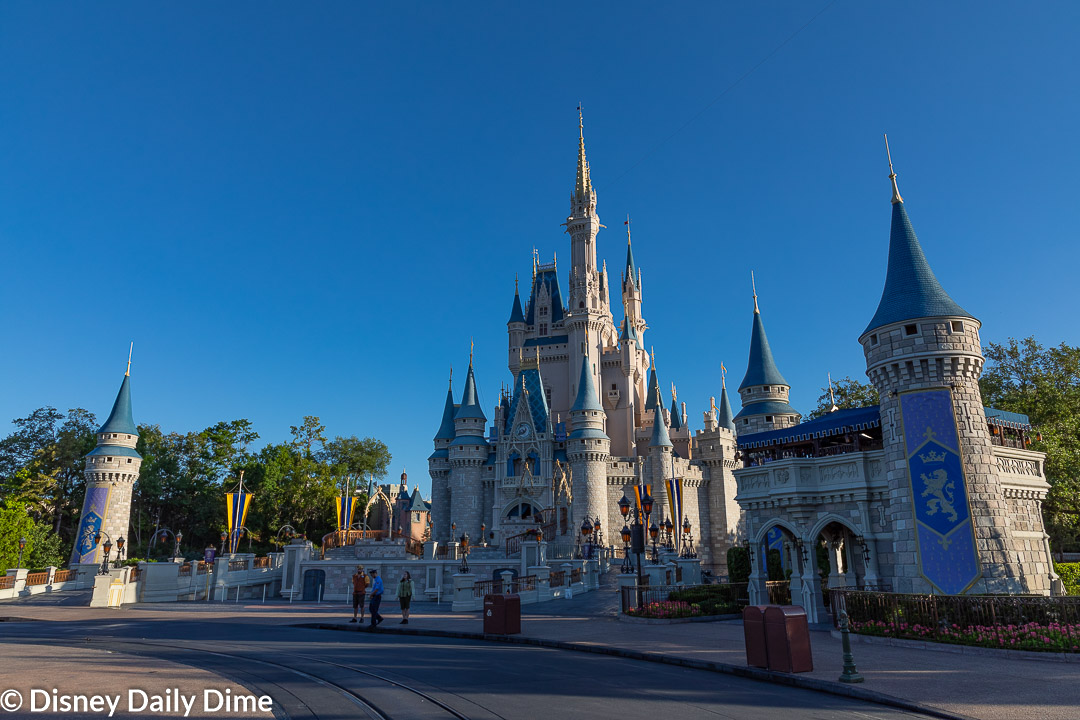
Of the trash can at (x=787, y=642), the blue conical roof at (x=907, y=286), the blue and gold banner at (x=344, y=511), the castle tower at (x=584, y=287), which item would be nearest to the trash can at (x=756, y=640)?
the trash can at (x=787, y=642)

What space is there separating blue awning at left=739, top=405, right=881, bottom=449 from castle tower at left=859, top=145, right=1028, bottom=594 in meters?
2.17

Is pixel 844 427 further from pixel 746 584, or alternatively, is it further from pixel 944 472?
pixel 746 584

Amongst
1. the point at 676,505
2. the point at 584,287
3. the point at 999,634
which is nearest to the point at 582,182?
the point at 584,287

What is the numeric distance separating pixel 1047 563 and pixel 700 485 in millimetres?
34434

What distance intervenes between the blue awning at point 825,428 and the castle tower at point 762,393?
517 centimetres

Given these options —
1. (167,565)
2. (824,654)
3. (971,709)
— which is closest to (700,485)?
(167,565)

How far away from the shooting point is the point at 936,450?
19203 millimetres

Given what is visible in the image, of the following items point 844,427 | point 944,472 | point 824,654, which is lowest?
point 824,654

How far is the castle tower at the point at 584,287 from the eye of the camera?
5966 cm

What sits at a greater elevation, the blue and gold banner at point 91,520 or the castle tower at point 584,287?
the castle tower at point 584,287

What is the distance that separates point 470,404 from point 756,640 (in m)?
45.7

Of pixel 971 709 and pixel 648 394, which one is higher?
pixel 648 394

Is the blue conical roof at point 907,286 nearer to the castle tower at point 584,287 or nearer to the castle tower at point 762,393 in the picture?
the castle tower at point 762,393

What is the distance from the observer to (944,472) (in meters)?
18.9
